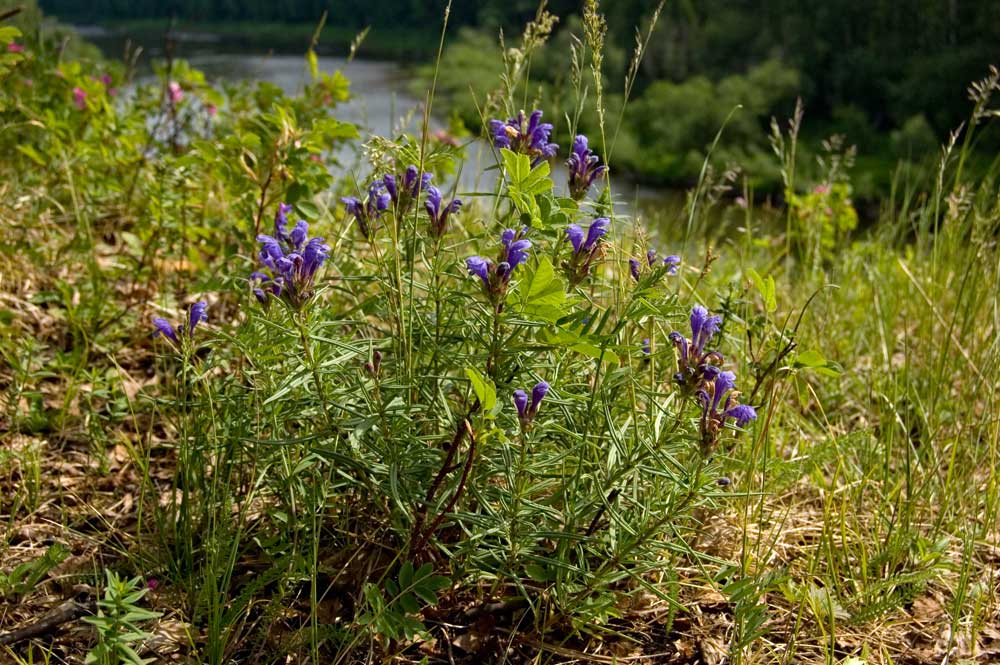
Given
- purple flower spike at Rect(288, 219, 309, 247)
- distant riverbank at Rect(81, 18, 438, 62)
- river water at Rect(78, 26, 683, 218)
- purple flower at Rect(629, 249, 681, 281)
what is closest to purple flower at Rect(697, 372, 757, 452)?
purple flower at Rect(629, 249, 681, 281)

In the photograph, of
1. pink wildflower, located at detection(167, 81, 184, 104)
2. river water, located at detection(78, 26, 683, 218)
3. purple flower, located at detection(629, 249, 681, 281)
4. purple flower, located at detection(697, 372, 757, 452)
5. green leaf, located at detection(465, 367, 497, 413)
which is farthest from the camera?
river water, located at detection(78, 26, 683, 218)

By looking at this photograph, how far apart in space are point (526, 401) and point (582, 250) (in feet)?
0.97

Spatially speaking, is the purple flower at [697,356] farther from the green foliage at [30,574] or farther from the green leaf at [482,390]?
the green foliage at [30,574]

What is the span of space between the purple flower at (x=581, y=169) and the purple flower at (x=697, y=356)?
362mm

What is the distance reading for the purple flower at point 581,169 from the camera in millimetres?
1568

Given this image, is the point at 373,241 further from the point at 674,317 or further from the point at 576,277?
the point at 674,317

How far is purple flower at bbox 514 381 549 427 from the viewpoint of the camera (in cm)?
125

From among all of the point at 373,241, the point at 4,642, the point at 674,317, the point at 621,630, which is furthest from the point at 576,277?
Answer: the point at 4,642

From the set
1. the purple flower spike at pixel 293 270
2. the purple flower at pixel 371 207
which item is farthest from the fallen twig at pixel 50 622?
the purple flower at pixel 371 207

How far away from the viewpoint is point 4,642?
1501 millimetres

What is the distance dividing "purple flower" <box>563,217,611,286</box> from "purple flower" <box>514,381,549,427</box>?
235 mm

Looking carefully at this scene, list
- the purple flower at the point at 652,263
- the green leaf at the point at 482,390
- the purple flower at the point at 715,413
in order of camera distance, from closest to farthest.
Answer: the green leaf at the point at 482,390 < the purple flower at the point at 715,413 < the purple flower at the point at 652,263

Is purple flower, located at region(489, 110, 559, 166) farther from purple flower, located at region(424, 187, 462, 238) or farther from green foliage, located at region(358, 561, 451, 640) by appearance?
green foliage, located at region(358, 561, 451, 640)

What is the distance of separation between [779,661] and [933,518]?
71 cm
